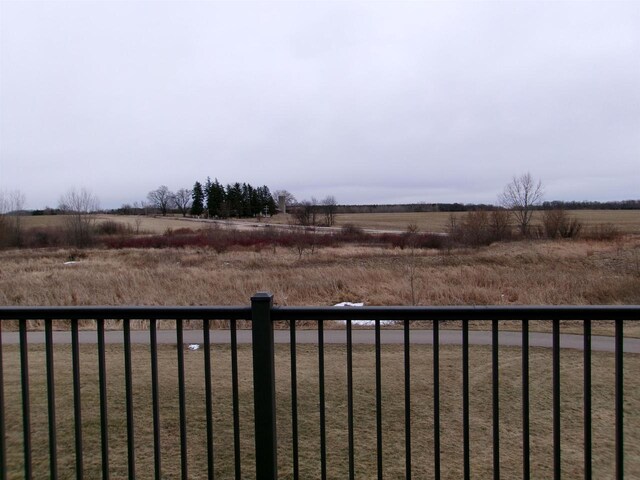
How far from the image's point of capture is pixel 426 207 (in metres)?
131

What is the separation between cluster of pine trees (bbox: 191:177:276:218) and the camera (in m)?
101

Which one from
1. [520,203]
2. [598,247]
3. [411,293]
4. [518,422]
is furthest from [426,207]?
[518,422]

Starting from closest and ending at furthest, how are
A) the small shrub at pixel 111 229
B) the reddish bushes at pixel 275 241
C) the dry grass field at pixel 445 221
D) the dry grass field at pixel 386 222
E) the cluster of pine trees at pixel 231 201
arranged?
1. the reddish bushes at pixel 275 241
2. the dry grass field at pixel 445 221
3. the dry grass field at pixel 386 222
4. the small shrub at pixel 111 229
5. the cluster of pine trees at pixel 231 201

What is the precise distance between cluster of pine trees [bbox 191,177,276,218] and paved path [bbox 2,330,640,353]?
294ft

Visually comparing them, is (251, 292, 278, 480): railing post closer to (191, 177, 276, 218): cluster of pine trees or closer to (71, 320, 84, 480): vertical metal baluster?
(71, 320, 84, 480): vertical metal baluster

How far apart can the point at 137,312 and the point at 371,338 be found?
6.44 meters

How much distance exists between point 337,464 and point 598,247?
114ft

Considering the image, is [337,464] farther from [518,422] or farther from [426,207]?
[426,207]

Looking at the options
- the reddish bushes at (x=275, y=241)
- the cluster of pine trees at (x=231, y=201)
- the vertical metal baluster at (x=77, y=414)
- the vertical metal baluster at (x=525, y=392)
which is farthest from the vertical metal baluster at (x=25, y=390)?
the cluster of pine trees at (x=231, y=201)

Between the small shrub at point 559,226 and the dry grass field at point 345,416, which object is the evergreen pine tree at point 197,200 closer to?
the small shrub at point 559,226

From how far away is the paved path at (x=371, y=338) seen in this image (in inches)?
337

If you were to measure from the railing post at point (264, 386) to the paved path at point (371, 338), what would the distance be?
231 inches

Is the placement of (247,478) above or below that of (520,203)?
below

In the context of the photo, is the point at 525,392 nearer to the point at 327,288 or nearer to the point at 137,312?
the point at 137,312
